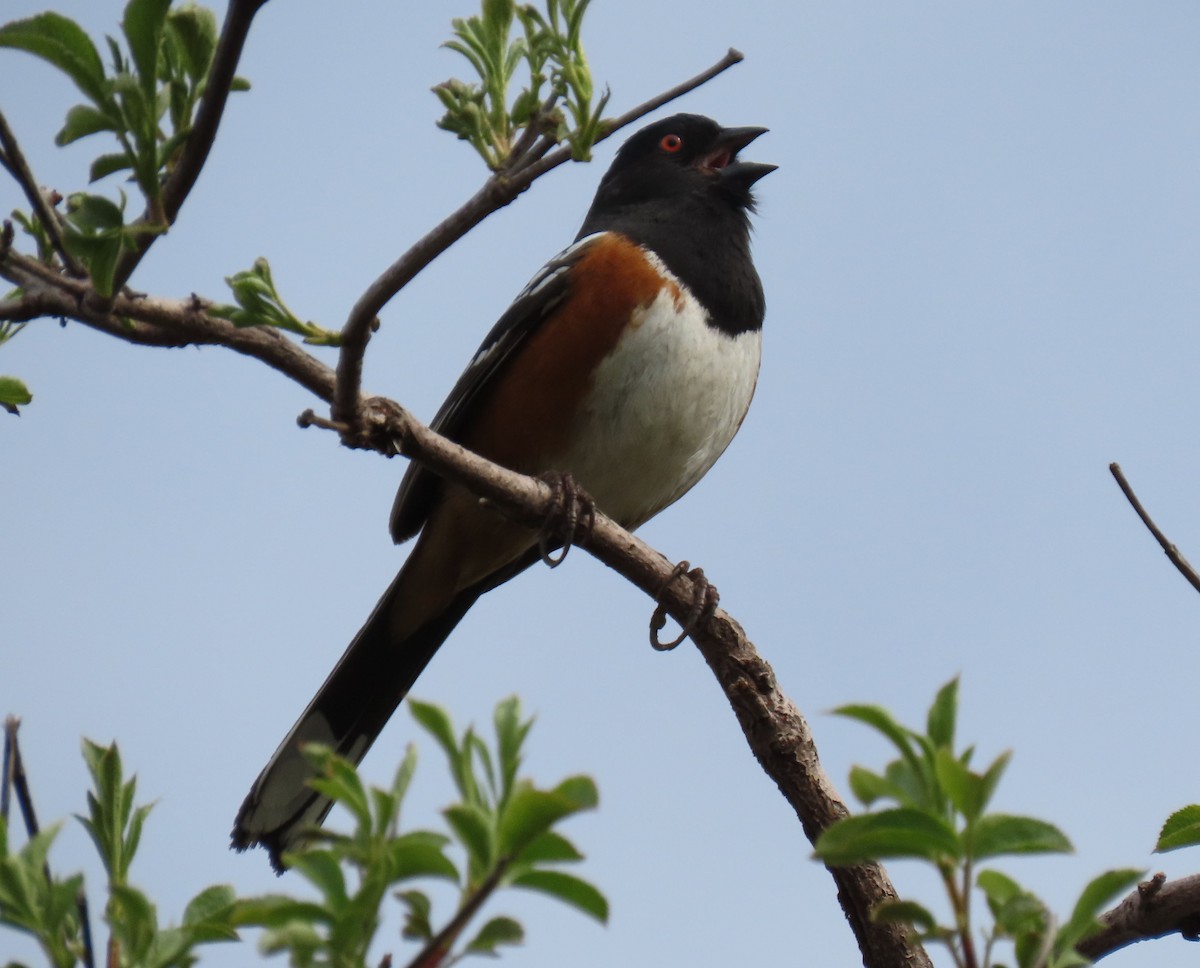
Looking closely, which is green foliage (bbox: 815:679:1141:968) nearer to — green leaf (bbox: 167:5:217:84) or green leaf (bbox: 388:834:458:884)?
green leaf (bbox: 388:834:458:884)

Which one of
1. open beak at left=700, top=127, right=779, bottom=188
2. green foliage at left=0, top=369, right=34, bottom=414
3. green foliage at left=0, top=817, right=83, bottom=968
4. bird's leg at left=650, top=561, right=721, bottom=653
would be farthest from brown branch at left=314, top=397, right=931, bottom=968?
open beak at left=700, top=127, right=779, bottom=188

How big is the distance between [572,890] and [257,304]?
3.12 feet

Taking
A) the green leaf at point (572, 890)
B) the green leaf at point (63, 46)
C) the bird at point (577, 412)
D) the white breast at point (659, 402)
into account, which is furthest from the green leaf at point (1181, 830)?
the white breast at point (659, 402)

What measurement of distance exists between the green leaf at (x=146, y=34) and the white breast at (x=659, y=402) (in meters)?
2.23

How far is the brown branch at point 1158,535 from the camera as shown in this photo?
1929 millimetres

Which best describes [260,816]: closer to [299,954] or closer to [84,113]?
[84,113]

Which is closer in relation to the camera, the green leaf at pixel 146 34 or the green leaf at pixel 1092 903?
the green leaf at pixel 1092 903

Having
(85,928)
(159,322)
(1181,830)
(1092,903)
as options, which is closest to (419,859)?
(85,928)

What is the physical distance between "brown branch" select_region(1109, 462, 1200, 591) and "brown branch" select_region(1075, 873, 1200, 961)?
482mm

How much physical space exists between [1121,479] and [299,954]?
148 centimetres

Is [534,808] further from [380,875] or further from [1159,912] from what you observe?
[1159,912]

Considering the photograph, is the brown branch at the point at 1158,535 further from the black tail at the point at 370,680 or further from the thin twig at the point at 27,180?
the black tail at the point at 370,680

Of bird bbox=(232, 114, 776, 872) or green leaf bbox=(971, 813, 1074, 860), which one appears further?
bird bbox=(232, 114, 776, 872)

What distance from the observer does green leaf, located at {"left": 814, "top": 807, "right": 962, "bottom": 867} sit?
1084mm
